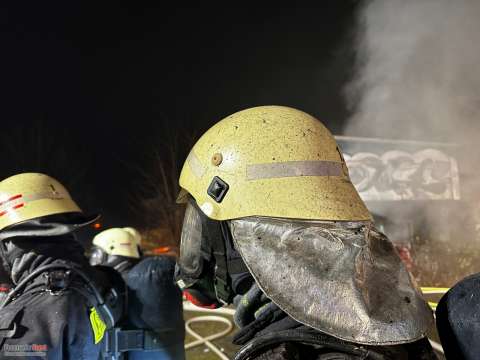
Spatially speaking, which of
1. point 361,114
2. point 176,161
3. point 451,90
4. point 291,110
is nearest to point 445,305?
point 291,110

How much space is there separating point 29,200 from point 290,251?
2.09m

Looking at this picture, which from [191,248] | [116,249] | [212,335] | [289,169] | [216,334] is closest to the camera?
[289,169]

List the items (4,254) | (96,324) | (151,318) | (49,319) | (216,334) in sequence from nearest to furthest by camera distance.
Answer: (49,319), (96,324), (4,254), (151,318), (216,334)

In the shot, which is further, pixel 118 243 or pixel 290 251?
pixel 118 243

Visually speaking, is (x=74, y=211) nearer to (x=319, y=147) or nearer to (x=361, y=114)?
(x=319, y=147)

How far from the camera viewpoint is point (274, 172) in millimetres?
1464

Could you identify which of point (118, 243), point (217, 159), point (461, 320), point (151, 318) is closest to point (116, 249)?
point (118, 243)

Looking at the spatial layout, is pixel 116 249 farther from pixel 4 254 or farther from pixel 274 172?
pixel 274 172

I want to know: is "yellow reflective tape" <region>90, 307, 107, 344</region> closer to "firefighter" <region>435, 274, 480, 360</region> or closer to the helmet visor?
the helmet visor

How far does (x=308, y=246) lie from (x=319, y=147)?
40 centimetres

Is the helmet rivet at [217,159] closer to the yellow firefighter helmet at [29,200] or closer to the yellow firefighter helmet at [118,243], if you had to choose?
the yellow firefighter helmet at [29,200]

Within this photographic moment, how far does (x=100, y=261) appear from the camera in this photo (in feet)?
17.7

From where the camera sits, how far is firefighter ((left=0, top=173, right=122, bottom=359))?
2.25m

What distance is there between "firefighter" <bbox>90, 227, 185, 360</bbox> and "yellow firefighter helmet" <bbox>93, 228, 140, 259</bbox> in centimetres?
243
